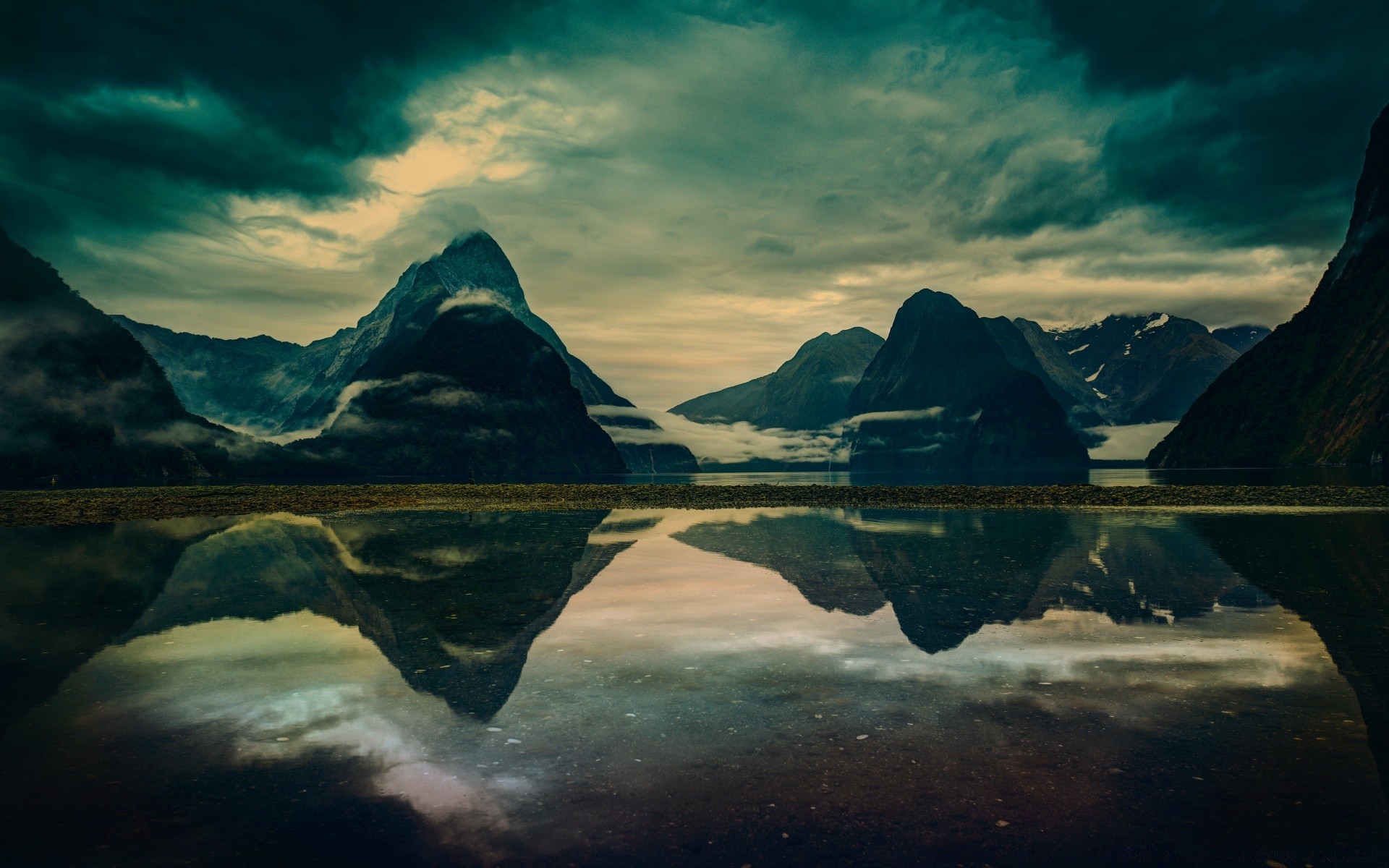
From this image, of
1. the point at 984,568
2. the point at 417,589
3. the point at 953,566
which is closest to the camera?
the point at 417,589

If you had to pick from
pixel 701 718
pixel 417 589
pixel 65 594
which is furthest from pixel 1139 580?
pixel 65 594

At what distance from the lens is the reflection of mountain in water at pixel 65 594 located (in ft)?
43.8

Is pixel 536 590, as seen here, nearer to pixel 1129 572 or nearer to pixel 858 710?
pixel 858 710

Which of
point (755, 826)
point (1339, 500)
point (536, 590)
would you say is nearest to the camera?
point (755, 826)

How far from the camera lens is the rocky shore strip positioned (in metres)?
55.8

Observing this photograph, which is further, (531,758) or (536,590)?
(536,590)

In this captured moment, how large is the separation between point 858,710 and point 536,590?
1264 centimetres

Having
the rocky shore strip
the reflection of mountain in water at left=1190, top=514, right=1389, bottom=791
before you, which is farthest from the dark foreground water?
the rocky shore strip

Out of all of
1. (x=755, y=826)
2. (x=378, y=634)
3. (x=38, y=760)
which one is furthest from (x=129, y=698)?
(x=755, y=826)

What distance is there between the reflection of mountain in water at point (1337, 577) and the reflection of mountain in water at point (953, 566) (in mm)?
5780

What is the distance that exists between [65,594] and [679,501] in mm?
53381

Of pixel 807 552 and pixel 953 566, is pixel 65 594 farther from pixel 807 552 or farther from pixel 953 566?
pixel 953 566

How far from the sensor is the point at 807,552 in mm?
30359

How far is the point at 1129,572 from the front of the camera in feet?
78.4
